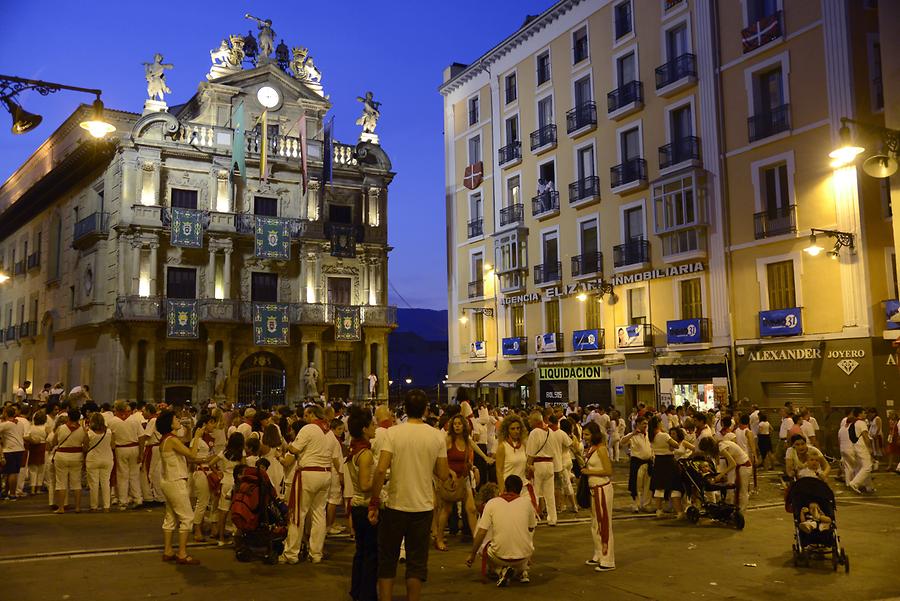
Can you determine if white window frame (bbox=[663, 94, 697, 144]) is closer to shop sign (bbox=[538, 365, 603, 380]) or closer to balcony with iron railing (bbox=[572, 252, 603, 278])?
balcony with iron railing (bbox=[572, 252, 603, 278])

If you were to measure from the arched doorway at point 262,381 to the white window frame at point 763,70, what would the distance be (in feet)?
81.9

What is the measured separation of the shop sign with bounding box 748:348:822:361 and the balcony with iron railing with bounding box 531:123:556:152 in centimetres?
1404

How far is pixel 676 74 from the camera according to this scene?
2919 centimetres

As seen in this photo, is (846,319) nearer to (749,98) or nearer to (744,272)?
(744,272)

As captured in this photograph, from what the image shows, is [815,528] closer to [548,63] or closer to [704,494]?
[704,494]

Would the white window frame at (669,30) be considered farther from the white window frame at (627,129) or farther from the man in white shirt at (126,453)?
the man in white shirt at (126,453)

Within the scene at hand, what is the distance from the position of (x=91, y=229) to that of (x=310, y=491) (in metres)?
33.8

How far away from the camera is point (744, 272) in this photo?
2658 centimetres

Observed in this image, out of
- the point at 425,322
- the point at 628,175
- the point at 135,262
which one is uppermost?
the point at 425,322

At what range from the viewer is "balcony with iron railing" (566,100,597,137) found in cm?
3319

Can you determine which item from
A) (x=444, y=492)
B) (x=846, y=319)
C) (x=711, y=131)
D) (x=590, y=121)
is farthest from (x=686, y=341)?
(x=444, y=492)

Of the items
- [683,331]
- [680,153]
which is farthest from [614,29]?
[683,331]

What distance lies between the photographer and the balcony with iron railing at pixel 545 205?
35062mm

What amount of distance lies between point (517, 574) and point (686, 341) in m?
20.5
